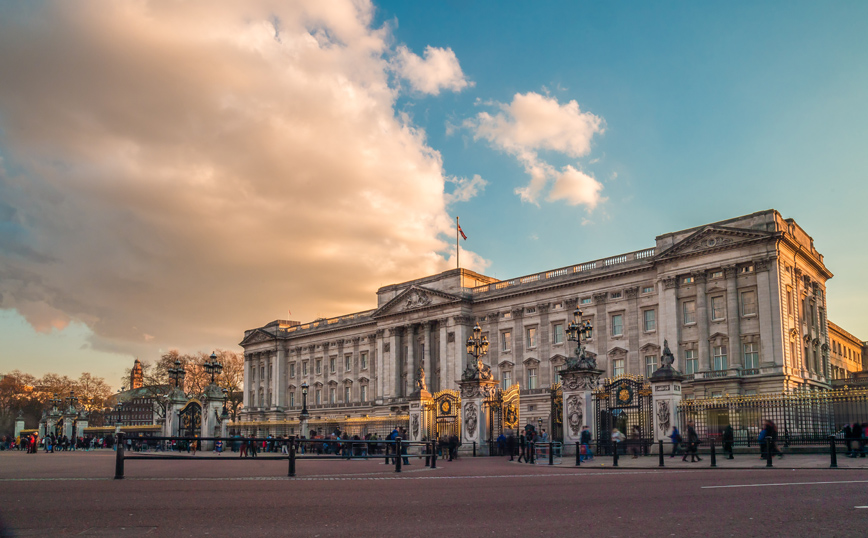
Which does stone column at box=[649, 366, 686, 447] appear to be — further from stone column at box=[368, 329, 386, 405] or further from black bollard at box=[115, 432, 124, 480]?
stone column at box=[368, 329, 386, 405]

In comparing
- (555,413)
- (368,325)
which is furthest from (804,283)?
(368,325)

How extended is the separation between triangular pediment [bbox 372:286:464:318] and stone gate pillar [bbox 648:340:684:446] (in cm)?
4545

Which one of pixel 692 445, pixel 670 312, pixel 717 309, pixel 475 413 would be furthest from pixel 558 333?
pixel 692 445

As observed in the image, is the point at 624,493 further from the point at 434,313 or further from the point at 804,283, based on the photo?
the point at 434,313

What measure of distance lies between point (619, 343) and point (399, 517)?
5534 centimetres

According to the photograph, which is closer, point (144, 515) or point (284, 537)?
point (284, 537)

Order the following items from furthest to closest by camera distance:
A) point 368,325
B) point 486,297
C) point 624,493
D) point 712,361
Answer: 1. point 368,325
2. point 486,297
3. point 712,361
4. point 624,493

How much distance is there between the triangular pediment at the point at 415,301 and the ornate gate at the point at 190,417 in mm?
31412

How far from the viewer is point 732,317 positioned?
53.2 meters

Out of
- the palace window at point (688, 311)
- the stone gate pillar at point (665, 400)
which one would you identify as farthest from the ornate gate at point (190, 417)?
the palace window at point (688, 311)

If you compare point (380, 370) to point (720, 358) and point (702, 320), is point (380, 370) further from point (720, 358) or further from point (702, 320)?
point (720, 358)

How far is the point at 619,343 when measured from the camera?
61.5 meters

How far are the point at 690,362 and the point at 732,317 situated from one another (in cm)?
498

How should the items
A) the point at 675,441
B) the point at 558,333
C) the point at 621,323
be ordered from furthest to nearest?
the point at 558,333, the point at 621,323, the point at 675,441
